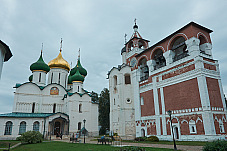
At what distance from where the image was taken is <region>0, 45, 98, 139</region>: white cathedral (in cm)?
2434

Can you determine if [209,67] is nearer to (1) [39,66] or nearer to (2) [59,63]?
(2) [59,63]

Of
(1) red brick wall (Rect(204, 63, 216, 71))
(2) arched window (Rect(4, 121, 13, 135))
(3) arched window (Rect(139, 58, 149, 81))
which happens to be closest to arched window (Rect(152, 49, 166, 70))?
(3) arched window (Rect(139, 58, 149, 81))

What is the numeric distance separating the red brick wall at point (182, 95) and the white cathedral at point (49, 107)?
45.0 ft

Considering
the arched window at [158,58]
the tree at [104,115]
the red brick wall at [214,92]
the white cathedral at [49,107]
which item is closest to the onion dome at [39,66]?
the white cathedral at [49,107]

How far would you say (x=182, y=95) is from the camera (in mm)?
17188

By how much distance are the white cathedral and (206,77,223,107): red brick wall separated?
1790 centimetres

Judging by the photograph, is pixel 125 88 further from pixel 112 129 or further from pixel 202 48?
pixel 202 48

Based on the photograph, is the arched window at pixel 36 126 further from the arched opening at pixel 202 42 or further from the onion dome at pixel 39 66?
the arched opening at pixel 202 42

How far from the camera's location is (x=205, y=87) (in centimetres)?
1521

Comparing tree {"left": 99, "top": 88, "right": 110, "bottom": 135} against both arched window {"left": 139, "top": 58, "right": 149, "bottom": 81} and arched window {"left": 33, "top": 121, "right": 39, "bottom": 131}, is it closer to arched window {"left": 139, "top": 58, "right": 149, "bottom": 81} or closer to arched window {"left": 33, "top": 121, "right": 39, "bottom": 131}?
arched window {"left": 33, "top": 121, "right": 39, "bottom": 131}

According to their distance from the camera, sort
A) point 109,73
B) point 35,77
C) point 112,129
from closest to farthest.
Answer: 1. point 112,129
2. point 109,73
3. point 35,77

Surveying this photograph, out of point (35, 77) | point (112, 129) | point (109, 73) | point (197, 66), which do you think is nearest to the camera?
point (197, 66)

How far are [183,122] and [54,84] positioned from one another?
75.7ft

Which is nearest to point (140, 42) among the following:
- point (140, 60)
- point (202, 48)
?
point (140, 60)
